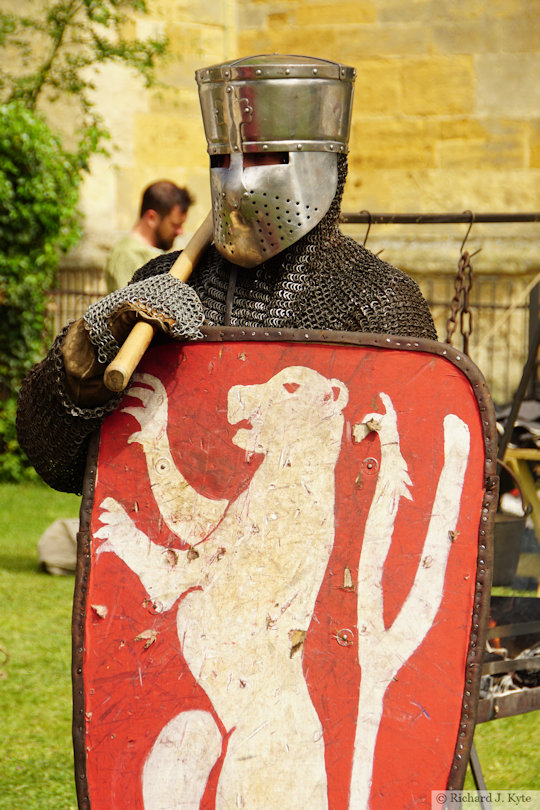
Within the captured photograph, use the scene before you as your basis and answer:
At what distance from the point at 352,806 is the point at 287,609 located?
34 centimetres

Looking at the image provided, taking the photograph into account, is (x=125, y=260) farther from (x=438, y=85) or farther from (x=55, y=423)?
(x=438, y=85)

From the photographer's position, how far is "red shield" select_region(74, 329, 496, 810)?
1.96m

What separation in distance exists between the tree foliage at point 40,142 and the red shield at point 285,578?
577 centimetres

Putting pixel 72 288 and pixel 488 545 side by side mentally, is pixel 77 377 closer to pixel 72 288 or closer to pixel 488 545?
pixel 488 545

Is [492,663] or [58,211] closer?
[492,663]

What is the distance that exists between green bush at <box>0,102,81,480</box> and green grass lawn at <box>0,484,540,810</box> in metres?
2.30

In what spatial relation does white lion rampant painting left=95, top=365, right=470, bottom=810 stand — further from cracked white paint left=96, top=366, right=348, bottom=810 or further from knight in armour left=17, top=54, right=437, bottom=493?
knight in armour left=17, top=54, right=437, bottom=493

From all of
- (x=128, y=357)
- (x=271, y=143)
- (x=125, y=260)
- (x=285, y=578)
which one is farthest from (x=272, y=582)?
(x=125, y=260)

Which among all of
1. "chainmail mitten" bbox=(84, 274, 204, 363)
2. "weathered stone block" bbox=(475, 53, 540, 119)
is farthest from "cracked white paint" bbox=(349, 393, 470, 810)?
"weathered stone block" bbox=(475, 53, 540, 119)

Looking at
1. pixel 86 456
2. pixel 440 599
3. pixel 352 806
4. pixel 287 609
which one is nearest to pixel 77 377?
pixel 86 456

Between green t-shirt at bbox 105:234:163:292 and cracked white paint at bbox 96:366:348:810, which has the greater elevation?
green t-shirt at bbox 105:234:163:292

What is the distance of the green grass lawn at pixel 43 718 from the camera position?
3406 mm

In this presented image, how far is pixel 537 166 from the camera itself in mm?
8086

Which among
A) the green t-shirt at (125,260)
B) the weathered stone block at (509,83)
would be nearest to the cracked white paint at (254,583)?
the green t-shirt at (125,260)
